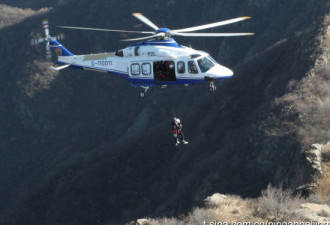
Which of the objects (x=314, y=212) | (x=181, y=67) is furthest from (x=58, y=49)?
(x=314, y=212)

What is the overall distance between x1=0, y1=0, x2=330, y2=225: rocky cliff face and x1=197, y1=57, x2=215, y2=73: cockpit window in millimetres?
8018

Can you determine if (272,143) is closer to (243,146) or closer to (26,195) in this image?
(243,146)

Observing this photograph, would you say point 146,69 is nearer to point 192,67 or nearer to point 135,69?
point 135,69

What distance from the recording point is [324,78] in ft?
134


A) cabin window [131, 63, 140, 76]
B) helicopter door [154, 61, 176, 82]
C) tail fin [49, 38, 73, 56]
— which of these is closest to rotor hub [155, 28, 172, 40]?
helicopter door [154, 61, 176, 82]

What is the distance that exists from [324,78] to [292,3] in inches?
1675

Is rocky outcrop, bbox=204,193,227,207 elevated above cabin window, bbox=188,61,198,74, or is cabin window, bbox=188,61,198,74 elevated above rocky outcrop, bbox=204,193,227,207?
cabin window, bbox=188,61,198,74

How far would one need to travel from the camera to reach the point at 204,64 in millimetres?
28516

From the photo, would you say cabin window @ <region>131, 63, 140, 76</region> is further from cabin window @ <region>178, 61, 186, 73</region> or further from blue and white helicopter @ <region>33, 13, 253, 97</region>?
cabin window @ <region>178, 61, 186, 73</region>

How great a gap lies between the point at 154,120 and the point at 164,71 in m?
48.6

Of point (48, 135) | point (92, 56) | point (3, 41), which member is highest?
point (3, 41)

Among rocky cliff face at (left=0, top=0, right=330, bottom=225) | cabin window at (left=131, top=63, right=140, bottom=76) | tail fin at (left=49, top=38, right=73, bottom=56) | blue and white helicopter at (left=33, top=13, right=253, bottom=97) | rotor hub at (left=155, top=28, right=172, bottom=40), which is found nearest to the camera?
blue and white helicopter at (left=33, top=13, right=253, bottom=97)

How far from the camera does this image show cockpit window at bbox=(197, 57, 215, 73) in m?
28.4

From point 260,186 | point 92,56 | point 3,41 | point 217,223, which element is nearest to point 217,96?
point 260,186
